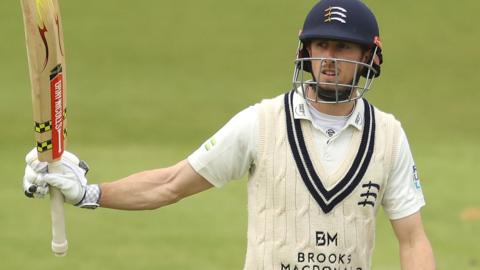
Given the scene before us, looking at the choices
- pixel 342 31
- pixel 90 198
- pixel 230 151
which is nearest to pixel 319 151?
pixel 230 151

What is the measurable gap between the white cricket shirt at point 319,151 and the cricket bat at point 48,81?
61 cm

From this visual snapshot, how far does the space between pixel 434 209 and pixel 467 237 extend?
681 mm

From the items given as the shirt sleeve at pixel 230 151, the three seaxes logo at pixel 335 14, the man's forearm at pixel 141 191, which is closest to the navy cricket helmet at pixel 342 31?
the three seaxes logo at pixel 335 14

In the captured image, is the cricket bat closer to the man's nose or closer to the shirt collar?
the shirt collar

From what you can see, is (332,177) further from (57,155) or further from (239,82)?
(239,82)

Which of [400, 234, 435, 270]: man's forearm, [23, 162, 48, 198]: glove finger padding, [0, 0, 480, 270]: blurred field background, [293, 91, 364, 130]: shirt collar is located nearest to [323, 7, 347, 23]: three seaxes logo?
[293, 91, 364, 130]: shirt collar

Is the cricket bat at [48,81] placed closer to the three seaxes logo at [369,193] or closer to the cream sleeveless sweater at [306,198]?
the cream sleeveless sweater at [306,198]

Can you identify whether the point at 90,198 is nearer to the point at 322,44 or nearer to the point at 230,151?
the point at 230,151

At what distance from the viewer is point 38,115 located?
16.5 ft

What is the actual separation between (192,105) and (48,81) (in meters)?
8.34

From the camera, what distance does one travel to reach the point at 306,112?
5102 mm

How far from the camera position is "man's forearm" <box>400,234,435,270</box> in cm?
513

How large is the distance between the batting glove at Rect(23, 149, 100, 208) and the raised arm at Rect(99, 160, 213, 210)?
0.11 metres

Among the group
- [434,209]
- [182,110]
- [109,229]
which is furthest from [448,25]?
[109,229]
